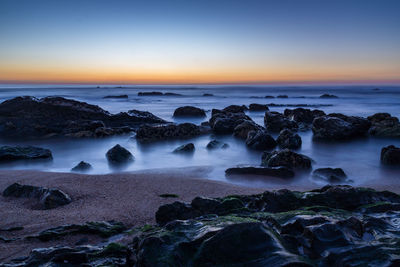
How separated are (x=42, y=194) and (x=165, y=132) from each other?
6577mm

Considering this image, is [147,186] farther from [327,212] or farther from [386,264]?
[386,264]

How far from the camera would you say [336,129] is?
10.3m

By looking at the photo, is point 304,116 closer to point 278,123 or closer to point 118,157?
point 278,123

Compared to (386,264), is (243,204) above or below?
below

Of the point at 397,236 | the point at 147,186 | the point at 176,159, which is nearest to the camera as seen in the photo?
the point at 397,236

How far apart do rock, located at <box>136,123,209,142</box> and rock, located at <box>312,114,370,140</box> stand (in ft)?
14.5

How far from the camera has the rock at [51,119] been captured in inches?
438

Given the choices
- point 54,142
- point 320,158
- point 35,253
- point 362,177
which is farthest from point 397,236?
point 54,142

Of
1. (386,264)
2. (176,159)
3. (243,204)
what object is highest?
(386,264)

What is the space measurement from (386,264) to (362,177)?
475 centimetres

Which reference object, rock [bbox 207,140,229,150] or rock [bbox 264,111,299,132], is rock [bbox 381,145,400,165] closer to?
rock [bbox 207,140,229,150]

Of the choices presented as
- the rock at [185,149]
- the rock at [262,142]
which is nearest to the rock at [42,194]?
the rock at [185,149]

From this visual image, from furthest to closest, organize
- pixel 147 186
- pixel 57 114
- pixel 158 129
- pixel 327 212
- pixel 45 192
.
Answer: pixel 57 114
pixel 158 129
pixel 147 186
pixel 45 192
pixel 327 212

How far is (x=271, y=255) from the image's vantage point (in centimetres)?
198
